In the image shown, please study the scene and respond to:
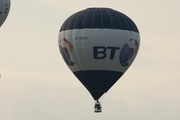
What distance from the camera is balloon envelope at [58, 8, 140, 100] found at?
8944 centimetres

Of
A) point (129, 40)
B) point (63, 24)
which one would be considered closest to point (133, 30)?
point (129, 40)

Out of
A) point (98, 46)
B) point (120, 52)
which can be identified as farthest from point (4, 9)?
point (120, 52)

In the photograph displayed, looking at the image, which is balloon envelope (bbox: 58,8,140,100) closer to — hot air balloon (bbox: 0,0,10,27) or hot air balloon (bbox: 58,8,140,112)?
hot air balloon (bbox: 58,8,140,112)

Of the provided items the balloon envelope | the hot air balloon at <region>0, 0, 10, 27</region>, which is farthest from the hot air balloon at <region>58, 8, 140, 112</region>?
the hot air balloon at <region>0, 0, 10, 27</region>

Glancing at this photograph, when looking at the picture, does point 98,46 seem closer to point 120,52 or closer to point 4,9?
point 120,52

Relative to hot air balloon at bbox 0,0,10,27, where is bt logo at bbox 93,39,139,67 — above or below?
below

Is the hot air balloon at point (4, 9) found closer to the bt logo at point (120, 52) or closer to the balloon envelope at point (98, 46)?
the balloon envelope at point (98, 46)

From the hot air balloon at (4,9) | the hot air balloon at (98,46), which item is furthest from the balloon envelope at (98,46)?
the hot air balloon at (4,9)

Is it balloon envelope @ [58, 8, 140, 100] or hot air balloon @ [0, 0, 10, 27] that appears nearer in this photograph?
hot air balloon @ [0, 0, 10, 27]

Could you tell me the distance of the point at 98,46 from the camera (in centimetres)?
8944

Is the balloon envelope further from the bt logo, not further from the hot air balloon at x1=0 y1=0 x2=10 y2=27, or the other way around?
the hot air balloon at x1=0 y1=0 x2=10 y2=27

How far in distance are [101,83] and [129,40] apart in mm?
5027

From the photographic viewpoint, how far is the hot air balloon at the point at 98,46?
89438mm

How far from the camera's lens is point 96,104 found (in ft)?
298
